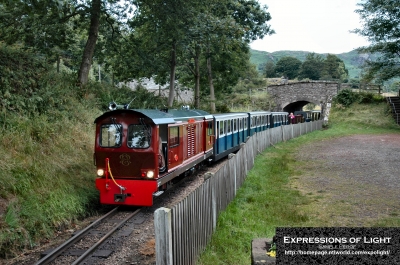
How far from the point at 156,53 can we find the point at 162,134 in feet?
42.0

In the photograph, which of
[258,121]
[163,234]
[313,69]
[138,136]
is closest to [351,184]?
[138,136]

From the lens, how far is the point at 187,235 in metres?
5.32

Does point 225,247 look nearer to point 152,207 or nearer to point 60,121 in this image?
point 152,207

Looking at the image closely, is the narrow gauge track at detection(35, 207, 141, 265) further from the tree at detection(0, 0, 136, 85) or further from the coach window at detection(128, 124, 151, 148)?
the tree at detection(0, 0, 136, 85)

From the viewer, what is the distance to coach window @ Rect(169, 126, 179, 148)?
34.1 feet

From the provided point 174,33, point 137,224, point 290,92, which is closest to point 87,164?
point 137,224

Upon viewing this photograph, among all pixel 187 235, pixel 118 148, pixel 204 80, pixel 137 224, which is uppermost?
pixel 204 80

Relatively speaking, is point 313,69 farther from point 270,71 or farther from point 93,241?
point 93,241

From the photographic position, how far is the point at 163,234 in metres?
4.44

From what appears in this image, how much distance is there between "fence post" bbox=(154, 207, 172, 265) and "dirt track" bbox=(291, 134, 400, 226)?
14.2ft

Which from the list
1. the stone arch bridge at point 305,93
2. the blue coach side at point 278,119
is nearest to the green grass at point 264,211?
the blue coach side at point 278,119

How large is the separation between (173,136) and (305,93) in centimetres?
3752

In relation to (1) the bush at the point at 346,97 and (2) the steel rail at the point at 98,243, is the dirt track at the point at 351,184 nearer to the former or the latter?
(2) the steel rail at the point at 98,243

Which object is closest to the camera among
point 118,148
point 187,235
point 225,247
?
point 187,235
